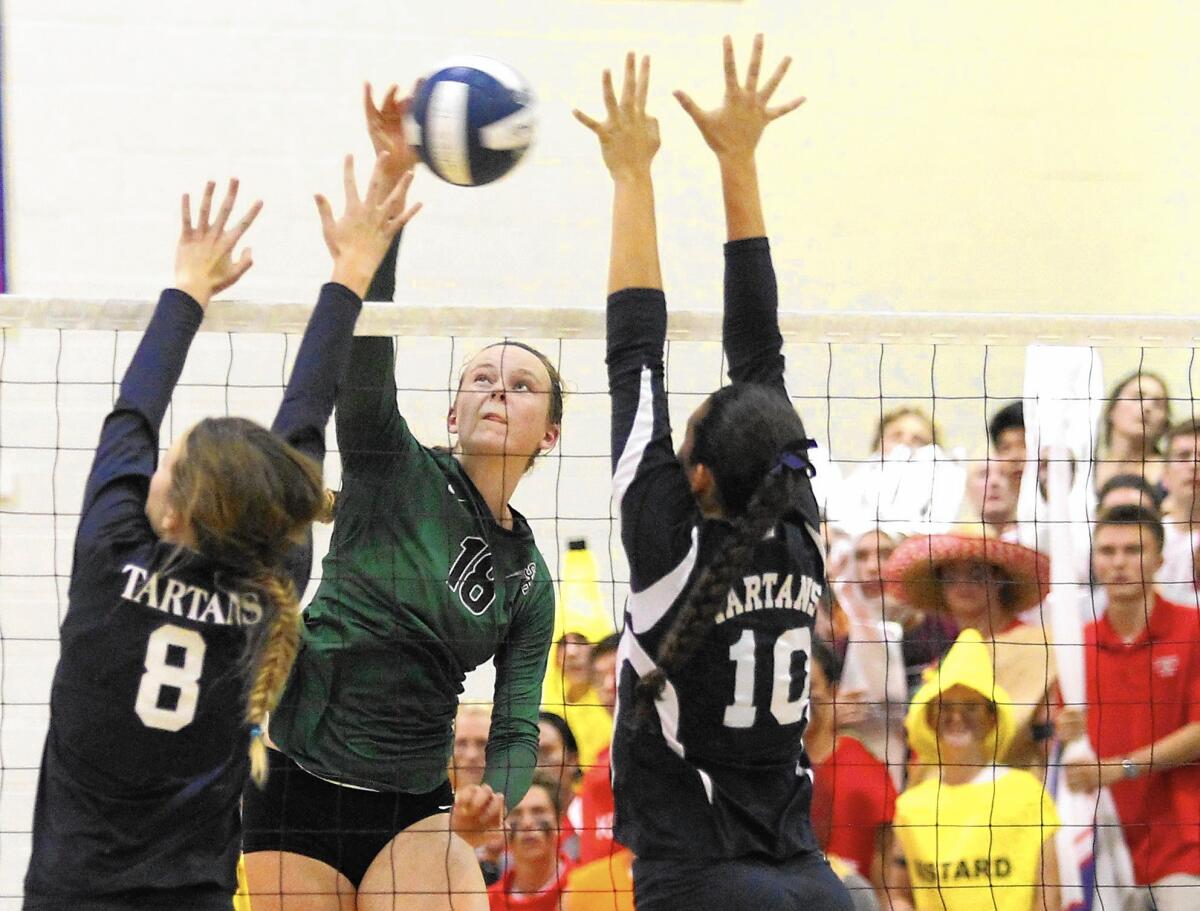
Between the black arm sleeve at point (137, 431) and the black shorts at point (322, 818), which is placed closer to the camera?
the black arm sleeve at point (137, 431)

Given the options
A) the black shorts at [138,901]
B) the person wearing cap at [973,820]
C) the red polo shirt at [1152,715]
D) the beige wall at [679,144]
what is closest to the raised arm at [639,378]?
the black shorts at [138,901]

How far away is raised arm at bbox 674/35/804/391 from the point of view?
9.48 ft

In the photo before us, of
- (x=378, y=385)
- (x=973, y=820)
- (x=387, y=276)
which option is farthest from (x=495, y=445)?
(x=973, y=820)

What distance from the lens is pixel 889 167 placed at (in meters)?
6.43

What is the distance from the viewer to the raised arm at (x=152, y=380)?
8.11ft

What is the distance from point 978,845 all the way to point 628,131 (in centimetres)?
227

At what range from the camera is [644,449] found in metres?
2.64

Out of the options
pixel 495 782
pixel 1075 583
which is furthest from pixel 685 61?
pixel 495 782

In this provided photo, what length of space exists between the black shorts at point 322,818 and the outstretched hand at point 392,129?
4.24ft

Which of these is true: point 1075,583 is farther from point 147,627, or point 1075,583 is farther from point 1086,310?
point 147,627

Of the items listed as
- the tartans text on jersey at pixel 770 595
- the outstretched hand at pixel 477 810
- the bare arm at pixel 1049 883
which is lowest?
the bare arm at pixel 1049 883

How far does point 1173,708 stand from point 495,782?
2.07m

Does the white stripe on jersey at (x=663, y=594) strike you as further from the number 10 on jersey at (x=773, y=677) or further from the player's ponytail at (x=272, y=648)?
the player's ponytail at (x=272, y=648)

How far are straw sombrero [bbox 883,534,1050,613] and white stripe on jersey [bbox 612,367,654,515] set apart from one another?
7.08 feet
